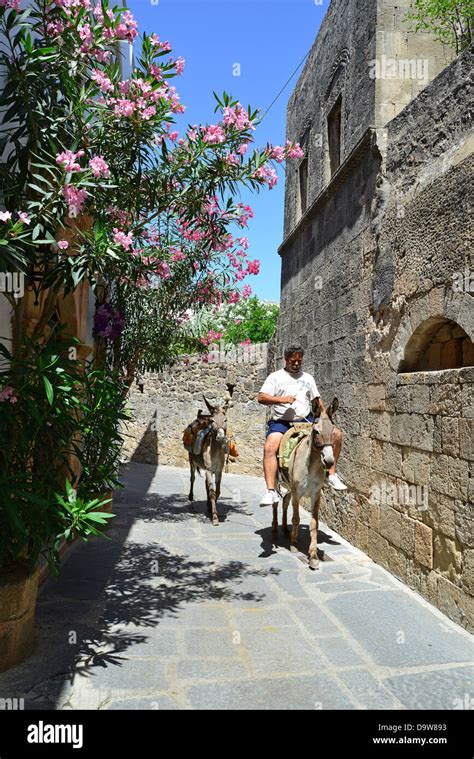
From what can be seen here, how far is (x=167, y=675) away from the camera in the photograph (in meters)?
3.14

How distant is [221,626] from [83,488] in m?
1.48

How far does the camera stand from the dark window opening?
800 centimetres

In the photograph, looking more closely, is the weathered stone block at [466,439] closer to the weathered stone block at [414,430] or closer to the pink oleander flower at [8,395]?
the weathered stone block at [414,430]

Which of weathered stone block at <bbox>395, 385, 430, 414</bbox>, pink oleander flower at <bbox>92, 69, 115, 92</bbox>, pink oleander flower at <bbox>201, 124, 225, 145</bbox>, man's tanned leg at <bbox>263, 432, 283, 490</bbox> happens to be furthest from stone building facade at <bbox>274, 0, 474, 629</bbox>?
pink oleander flower at <bbox>92, 69, 115, 92</bbox>

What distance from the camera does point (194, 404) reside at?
14.0 m

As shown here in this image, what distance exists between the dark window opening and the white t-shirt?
3.62m

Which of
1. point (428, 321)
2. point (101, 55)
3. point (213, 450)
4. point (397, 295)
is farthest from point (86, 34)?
point (213, 450)

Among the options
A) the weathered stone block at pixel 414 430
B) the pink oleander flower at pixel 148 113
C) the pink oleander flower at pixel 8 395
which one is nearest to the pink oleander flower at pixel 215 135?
the pink oleander flower at pixel 148 113

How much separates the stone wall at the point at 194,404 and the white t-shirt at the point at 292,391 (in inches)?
Result: 219

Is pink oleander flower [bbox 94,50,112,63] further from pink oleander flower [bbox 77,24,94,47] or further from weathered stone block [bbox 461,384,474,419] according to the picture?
weathered stone block [bbox 461,384,474,419]

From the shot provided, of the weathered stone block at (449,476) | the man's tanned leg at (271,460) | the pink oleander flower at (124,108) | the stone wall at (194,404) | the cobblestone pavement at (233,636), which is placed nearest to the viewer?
the cobblestone pavement at (233,636)

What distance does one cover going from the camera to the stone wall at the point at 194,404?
1290 cm

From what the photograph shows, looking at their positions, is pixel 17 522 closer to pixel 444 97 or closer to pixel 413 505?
pixel 413 505

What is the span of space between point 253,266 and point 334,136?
2.37 m
